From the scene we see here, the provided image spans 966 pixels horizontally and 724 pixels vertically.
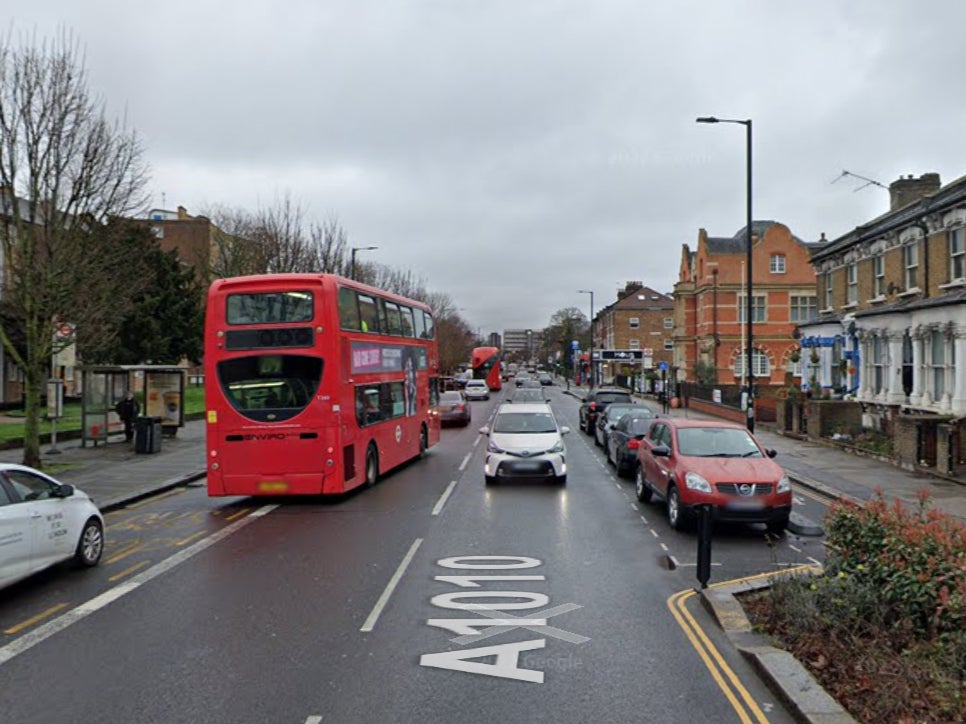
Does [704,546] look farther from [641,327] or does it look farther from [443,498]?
[641,327]

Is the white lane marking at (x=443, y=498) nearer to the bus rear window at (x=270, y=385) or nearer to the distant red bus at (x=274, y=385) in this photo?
the distant red bus at (x=274, y=385)

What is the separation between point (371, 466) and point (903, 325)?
17566 mm

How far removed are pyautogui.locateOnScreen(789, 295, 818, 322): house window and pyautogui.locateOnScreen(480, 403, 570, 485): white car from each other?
44.1 meters

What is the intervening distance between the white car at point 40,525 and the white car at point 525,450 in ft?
26.3

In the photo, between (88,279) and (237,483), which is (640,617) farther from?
(88,279)

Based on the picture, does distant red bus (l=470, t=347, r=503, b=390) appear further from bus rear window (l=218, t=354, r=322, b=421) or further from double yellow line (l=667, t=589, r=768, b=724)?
double yellow line (l=667, t=589, r=768, b=724)

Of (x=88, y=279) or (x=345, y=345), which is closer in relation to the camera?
(x=345, y=345)

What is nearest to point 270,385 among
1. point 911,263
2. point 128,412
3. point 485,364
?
point 128,412

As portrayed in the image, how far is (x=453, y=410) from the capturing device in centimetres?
3394

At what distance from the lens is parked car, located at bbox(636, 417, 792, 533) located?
34.9ft

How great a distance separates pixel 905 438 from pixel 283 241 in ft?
83.0

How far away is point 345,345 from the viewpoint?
13797mm

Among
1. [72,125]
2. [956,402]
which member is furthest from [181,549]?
[956,402]

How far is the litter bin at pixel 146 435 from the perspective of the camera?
21969 millimetres
